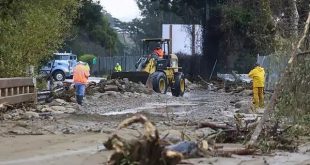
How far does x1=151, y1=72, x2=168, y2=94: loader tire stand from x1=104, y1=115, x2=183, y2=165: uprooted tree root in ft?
66.7

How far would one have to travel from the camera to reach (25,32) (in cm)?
1848

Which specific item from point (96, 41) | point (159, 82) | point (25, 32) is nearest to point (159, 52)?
point (159, 82)

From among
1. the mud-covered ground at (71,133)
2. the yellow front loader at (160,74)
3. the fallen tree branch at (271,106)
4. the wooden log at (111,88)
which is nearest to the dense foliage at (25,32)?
the mud-covered ground at (71,133)

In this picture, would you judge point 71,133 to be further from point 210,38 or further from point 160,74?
point 210,38

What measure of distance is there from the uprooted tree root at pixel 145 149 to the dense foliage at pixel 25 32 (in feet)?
36.1

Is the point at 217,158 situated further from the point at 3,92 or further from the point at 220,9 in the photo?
the point at 220,9

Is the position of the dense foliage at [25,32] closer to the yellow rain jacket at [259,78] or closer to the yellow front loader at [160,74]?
the yellow rain jacket at [259,78]

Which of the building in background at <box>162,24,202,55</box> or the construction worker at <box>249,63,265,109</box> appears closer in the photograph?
the construction worker at <box>249,63,265,109</box>

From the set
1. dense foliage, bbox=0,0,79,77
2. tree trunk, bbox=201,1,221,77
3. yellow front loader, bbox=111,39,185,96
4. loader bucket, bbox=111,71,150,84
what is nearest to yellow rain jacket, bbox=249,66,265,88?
dense foliage, bbox=0,0,79,77

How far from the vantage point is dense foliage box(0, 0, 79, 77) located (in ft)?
58.1

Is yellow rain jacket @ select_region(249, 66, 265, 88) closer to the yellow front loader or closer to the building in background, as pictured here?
the yellow front loader

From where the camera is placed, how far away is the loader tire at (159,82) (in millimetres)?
27453

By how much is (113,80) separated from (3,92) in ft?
43.2

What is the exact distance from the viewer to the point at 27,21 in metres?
18.5
